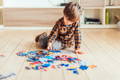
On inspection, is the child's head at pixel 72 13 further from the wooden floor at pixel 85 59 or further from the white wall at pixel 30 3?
the white wall at pixel 30 3

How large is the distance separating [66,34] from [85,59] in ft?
1.33

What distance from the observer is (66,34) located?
237 cm

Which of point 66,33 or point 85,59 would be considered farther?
point 66,33

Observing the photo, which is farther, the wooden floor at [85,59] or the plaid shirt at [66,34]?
the plaid shirt at [66,34]

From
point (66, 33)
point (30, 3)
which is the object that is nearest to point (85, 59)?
point (66, 33)

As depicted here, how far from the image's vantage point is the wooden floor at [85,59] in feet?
5.44

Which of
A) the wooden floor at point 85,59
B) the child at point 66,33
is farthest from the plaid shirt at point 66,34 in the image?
the wooden floor at point 85,59

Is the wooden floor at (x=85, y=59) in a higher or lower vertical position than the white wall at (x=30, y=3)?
lower

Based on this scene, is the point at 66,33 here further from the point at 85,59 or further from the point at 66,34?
the point at 85,59

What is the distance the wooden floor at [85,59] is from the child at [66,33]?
6.1 inches

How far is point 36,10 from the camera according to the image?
3.87m

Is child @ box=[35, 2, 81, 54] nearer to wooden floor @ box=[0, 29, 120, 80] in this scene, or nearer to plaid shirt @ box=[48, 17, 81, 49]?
plaid shirt @ box=[48, 17, 81, 49]

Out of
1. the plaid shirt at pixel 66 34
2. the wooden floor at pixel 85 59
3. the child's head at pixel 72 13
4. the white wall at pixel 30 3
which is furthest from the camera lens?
the white wall at pixel 30 3

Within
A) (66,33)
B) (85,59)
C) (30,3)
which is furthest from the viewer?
(30,3)
